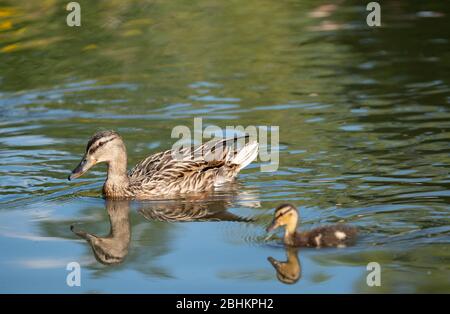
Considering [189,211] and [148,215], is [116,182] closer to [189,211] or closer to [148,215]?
[148,215]

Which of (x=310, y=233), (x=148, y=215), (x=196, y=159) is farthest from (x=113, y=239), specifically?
(x=196, y=159)

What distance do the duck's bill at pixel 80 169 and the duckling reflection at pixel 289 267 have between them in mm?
3019

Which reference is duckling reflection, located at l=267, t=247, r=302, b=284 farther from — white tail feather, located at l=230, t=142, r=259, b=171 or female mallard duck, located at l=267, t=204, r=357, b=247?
white tail feather, located at l=230, t=142, r=259, b=171

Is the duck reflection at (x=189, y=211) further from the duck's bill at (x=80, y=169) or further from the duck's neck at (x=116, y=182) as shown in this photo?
the duck's bill at (x=80, y=169)

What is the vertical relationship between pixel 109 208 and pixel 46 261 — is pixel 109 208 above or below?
above

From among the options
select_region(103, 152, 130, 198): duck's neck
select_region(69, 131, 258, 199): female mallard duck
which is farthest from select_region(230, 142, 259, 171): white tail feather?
select_region(103, 152, 130, 198): duck's neck

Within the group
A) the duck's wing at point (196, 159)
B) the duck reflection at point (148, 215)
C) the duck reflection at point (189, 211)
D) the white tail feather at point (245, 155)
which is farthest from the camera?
the white tail feather at point (245, 155)

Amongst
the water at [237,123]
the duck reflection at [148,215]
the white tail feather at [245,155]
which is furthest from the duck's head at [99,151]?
the white tail feather at [245,155]

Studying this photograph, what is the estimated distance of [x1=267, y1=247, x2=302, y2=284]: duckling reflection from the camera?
8523mm

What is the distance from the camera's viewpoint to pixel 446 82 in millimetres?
14711

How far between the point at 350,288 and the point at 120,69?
917 centimetres

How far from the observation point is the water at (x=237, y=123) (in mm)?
8914
